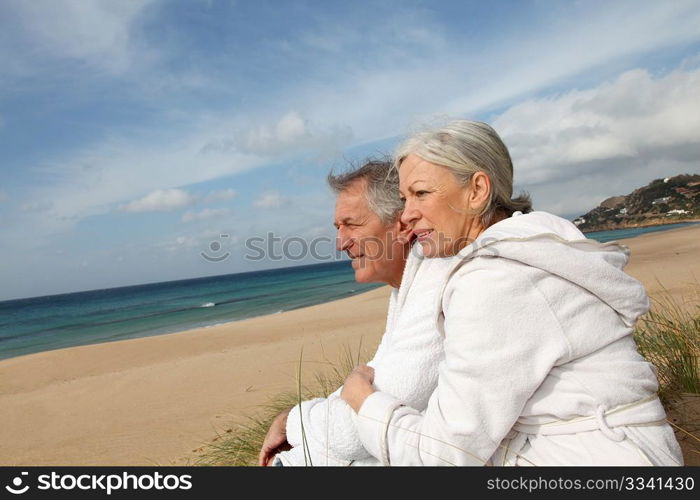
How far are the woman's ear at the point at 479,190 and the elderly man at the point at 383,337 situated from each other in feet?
1.35

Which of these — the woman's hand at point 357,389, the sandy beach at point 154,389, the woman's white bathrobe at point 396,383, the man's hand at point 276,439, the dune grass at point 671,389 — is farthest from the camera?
the sandy beach at point 154,389

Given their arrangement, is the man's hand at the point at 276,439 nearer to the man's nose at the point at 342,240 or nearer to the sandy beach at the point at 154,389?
the man's nose at the point at 342,240

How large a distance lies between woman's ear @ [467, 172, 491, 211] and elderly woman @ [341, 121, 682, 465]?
289 mm

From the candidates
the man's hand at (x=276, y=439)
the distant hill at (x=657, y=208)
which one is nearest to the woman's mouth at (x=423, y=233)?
the man's hand at (x=276, y=439)

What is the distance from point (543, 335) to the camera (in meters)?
1.51

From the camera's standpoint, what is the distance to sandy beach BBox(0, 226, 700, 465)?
6391mm

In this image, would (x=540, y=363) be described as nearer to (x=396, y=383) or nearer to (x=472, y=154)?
(x=396, y=383)

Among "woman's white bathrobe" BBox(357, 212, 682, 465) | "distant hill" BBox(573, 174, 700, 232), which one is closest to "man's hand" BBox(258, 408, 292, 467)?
"woman's white bathrobe" BBox(357, 212, 682, 465)

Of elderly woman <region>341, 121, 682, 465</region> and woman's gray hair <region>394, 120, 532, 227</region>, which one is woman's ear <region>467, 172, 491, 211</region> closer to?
woman's gray hair <region>394, 120, 532, 227</region>

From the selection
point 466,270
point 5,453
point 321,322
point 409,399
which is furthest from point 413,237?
point 321,322

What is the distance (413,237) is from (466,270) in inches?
43.6

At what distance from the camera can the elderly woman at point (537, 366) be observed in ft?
4.96

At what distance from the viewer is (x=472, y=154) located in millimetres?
2021
